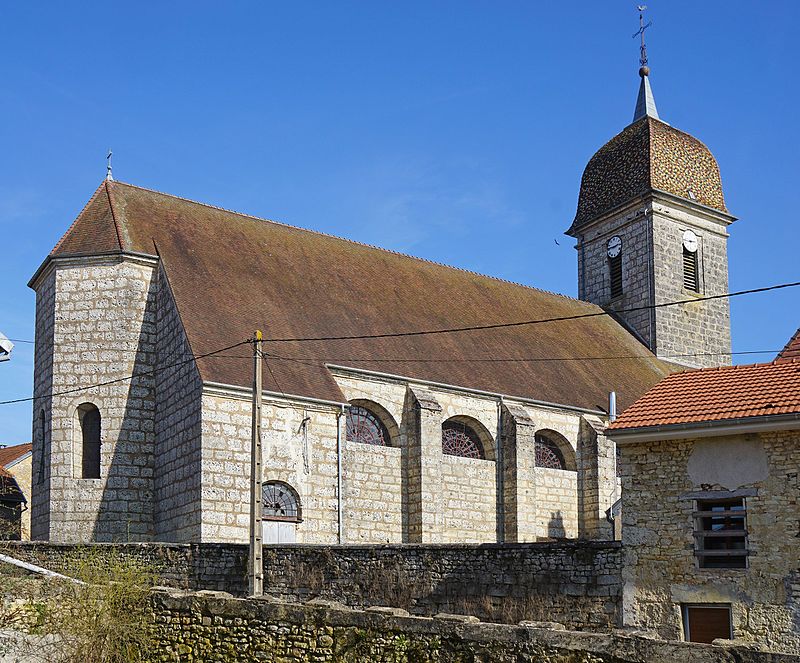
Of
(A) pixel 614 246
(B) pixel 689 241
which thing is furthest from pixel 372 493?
(B) pixel 689 241

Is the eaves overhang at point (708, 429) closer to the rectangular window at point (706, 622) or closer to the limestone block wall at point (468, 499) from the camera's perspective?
the rectangular window at point (706, 622)

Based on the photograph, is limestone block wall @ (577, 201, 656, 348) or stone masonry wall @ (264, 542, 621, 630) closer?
stone masonry wall @ (264, 542, 621, 630)

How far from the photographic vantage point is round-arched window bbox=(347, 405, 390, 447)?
75.2 ft

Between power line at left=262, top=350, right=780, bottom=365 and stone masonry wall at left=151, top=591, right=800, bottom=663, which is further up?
power line at left=262, top=350, right=780, bottom=365

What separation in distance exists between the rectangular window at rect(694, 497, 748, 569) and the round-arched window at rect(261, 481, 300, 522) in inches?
345

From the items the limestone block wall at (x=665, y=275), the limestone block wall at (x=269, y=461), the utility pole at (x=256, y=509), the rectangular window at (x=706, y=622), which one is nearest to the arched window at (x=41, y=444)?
the limestone block wall at (x=269, y=461)

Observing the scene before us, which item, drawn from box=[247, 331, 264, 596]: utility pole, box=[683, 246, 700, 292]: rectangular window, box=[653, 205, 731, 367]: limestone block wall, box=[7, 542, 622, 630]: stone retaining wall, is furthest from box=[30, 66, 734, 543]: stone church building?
box=[683, 246, 700, 292]: rectangular window

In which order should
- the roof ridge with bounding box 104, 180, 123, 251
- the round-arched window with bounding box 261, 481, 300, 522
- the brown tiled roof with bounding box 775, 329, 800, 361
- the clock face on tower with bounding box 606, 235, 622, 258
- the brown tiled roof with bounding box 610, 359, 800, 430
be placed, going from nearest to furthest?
the brown tiled roof with bounding box 610, 359, 800, 430, the brown tiled roof with bounding box 775, 329, 800, 361, the round-arched window with bounding box 261, 481, 300, 522, the roof ridge with bounding box 104, 180, 123, 251, the clock face on tower with bounding box 606, 235, 622, 258

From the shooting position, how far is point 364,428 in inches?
914

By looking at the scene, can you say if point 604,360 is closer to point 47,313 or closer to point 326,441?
point 326,441

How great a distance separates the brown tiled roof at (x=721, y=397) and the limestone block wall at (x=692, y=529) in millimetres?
348

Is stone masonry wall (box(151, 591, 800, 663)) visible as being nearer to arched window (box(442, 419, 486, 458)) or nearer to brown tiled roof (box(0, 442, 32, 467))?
arched window (box(442, 419, 486, 458))

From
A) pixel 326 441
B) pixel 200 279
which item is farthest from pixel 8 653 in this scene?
pixel 200 279

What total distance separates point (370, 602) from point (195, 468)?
17.3ft
